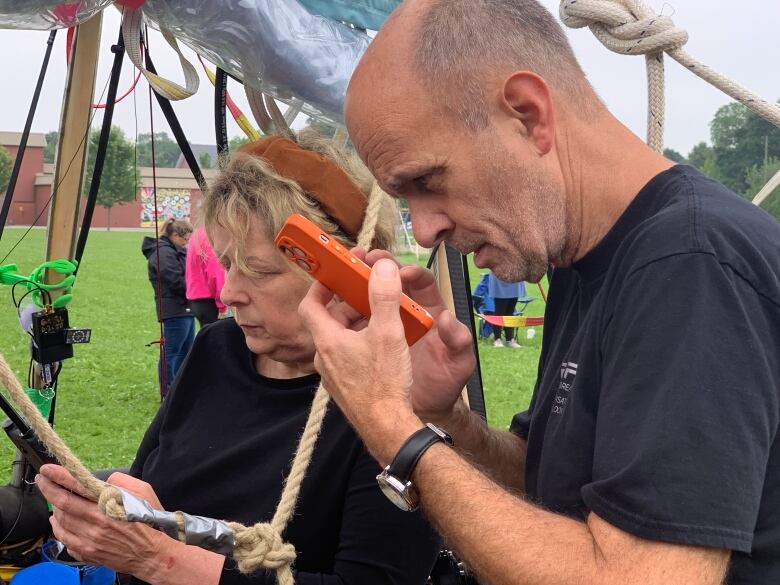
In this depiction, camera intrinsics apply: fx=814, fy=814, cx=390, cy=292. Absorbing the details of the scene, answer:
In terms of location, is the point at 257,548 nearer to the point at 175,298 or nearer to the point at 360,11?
the point at 360,11

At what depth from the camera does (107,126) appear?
7.45 ft

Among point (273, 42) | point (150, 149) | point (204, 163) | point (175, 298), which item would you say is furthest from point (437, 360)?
point (175, 298)

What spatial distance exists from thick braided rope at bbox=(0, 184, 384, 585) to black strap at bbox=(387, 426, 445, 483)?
1.31 feet

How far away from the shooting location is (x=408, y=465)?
3.13 feet

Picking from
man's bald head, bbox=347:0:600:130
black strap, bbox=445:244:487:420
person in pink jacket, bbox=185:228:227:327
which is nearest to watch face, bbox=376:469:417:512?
man's bald head, bbox=347:0:600:130

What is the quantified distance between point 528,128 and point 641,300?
0.29 m

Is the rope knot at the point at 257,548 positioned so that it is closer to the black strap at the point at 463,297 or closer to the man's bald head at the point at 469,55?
the man's bald head at the point at 469,55

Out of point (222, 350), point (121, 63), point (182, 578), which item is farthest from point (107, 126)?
point (182, 578)

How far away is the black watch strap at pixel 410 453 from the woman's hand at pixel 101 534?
681 millimetres

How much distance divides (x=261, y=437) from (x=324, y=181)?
1.78ft

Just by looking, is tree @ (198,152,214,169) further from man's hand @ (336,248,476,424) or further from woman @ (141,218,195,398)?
woman @ (141,218,195,398)

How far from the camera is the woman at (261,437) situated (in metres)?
1.47

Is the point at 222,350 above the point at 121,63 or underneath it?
underneath

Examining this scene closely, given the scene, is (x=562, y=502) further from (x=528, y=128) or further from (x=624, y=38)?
(x=624, y=38)
